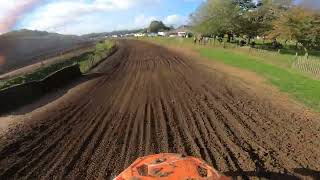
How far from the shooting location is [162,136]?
12.8 meters

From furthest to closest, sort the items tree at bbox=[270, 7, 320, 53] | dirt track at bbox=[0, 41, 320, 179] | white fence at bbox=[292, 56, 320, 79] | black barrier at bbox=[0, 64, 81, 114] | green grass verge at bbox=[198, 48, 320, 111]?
1. tree at bbox=[270, 7, 320, 53]
2. white fence at bbox=[292, 56, 320, 79]
3. black barrier at bbox=[0, 64, 81, 114]
4. green grass verge at bbox=[198, 48, 320, 111]
5. dirt track at bbox=[0, 41, 320, 179]

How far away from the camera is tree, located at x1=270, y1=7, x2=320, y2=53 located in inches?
1703

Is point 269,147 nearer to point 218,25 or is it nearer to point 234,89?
point 234,89

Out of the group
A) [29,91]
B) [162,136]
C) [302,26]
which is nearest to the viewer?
[162,136]

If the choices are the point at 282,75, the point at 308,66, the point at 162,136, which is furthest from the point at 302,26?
the point at 162,136

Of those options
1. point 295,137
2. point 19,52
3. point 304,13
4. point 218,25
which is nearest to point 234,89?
point 295,137

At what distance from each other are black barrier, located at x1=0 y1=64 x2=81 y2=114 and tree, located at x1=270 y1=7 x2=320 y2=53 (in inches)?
1120

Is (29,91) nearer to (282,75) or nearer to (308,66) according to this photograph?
(282,75)

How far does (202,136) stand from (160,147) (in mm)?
1759

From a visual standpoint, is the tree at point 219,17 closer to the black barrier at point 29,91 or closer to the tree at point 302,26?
the tree at point 302,26

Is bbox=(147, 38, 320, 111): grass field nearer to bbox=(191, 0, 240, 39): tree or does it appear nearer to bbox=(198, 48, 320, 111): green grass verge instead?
bbox=(198, 48, 320, 111): green grass verge

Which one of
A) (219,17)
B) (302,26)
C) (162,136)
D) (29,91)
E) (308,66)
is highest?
(219,17)

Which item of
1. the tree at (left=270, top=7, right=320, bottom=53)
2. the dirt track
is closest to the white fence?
the dirt track

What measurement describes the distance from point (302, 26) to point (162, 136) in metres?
36.3
